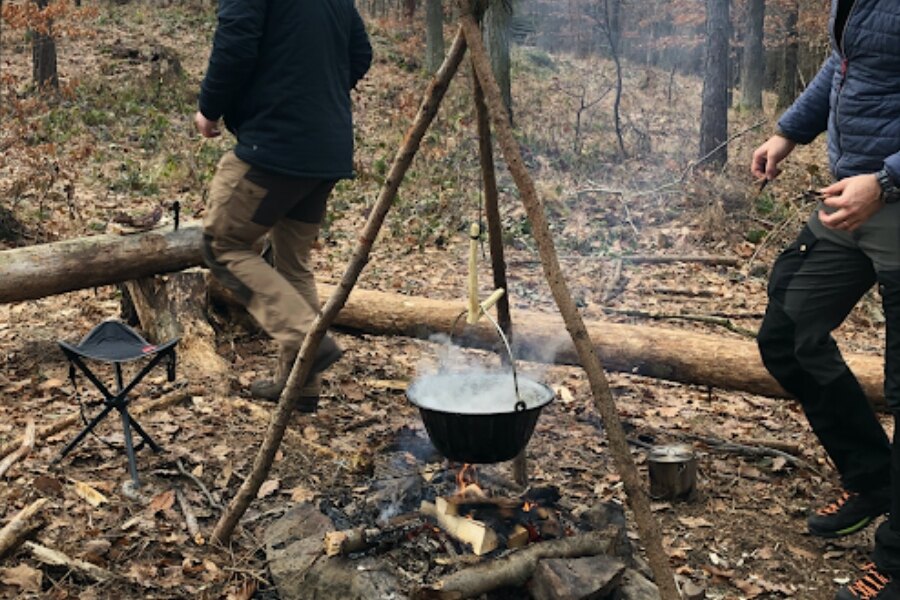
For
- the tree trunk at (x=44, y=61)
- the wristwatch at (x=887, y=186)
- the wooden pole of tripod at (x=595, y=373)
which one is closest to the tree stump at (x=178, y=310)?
the wooden pole of tripod at (x=595, y=373)

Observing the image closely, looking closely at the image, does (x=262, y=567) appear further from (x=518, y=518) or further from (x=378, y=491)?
(x=518, y=518)

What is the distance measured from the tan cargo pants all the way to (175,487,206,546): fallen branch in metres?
1.10

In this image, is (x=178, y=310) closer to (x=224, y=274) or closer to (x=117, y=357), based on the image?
(x=224, y=274)

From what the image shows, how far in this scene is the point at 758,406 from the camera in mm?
5211

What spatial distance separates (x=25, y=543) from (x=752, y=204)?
26.7ft

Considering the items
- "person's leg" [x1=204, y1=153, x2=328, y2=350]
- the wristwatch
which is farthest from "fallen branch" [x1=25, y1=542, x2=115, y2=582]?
the wristwatch

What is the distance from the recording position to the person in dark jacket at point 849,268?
2916 millimetres

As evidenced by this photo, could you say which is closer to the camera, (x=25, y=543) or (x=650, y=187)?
(x=25, y=543)

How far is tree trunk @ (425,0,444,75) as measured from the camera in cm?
1916

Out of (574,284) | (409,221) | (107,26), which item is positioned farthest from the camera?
(107,26)

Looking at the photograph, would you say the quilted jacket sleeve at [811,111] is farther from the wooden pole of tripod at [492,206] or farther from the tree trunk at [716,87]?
the tree trunk at [716,87]

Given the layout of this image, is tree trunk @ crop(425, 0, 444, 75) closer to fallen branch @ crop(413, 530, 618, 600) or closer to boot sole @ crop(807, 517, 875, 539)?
boot sole @ crop(807, 517, 875, 539)

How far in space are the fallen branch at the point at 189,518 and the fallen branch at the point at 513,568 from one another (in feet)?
3.51

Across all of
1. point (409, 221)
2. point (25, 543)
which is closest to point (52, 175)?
point (409, 221)
